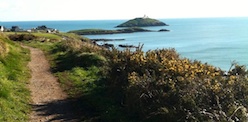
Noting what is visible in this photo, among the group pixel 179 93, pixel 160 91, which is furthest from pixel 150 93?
pixel 179 93

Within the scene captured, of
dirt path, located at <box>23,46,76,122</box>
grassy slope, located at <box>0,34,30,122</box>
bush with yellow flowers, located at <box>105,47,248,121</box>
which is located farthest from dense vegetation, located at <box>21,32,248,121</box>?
grassy slope, located at <box>0,34,30,122</box>

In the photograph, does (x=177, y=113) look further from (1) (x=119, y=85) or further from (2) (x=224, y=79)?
(1) (x=119, y=85)

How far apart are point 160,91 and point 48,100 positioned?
4.12 meters

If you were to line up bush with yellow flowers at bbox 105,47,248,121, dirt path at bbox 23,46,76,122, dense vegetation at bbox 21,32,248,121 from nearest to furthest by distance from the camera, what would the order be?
1. bush with yellow flowers at bbox 105,47,248,121
2. dense vegetation at bbox 21,32,248,121
3. dirt path at bbox 23,46,76,122

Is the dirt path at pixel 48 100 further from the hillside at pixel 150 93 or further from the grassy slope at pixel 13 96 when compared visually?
the grassy slope at pixel 13 96

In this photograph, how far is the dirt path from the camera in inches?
390

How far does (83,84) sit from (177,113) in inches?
250

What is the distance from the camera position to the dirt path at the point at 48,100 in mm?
9914

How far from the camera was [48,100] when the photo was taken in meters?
11.7

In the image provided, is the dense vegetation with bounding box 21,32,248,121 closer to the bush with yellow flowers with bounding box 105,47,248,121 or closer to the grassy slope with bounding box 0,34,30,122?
the bush with yellow flowers with bounding box 105,47,248,121

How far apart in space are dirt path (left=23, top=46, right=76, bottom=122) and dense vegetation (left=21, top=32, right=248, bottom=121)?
44 centimetres

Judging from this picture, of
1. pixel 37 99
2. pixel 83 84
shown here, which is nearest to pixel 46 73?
pixel 83 84

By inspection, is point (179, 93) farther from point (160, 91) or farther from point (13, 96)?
point (13, 96)

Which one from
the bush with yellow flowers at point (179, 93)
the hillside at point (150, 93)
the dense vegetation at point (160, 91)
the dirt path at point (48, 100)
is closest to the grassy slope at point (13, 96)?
the hillside at point (150, 93)
